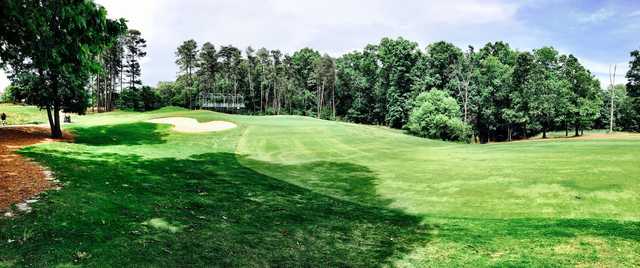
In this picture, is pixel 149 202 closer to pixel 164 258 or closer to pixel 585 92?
pixel 164 258

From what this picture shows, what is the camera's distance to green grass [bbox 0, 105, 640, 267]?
28.8 feet

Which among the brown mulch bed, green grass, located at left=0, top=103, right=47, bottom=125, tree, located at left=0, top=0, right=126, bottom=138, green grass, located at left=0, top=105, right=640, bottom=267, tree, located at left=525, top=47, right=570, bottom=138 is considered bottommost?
green grass, located at left=0, top=105, right=640, bottom=267

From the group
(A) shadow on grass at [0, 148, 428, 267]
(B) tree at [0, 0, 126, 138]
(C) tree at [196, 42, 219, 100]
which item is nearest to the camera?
(A) shadow on grass at [0, 148, 428, 267]

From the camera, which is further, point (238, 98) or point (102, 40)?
point (238, 98)

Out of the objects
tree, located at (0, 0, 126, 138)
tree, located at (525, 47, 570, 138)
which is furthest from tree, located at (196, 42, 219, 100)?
tree, located at (0, 0, 126, 138)

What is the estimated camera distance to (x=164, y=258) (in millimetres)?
8125

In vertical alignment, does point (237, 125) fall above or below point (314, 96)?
below

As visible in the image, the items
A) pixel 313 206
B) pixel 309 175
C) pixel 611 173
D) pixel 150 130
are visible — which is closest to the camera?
pixel 313 206

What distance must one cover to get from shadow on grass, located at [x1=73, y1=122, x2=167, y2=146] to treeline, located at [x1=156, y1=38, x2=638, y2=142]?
53801mm

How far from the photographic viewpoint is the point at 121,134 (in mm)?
38500

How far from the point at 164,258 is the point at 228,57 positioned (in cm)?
12117

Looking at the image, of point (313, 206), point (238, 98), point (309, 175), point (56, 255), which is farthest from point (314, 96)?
point (56, 255)

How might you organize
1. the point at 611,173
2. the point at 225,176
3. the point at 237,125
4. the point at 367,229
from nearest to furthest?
the point at 367,229 < the point at 611,173 < the point at 225,176 < the point at 237,125

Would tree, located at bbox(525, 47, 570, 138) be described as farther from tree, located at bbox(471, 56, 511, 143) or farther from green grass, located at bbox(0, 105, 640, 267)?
green grass, located at bbox(0, 105, 640, 267)
